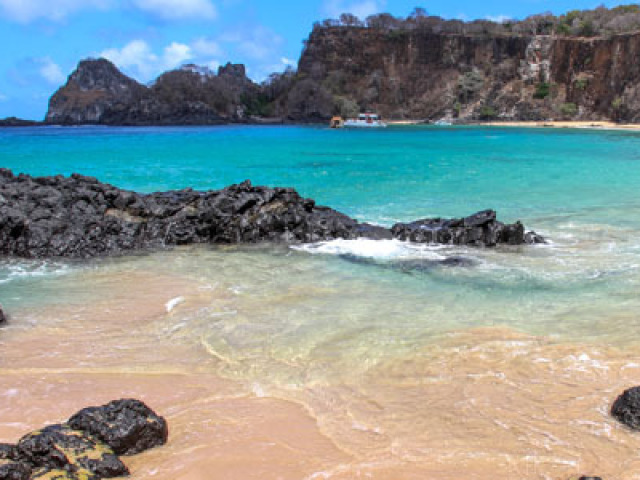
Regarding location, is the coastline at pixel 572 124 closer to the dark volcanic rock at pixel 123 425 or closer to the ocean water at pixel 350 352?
the ocean water at pixel 350 352

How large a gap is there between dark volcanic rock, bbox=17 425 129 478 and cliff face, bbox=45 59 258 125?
139117 millimetres

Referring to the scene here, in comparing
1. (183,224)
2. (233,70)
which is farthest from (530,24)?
(183,224)

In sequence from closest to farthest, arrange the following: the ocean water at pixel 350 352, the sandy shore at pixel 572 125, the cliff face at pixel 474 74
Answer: the ocean water at pixel 350 352, the sandy shore at pixel 572 125, the cliff face at pixel 474 74

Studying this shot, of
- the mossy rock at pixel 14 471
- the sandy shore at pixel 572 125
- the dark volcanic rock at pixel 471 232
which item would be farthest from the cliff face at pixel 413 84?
the mossy rock at pixel 14 471

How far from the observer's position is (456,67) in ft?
432

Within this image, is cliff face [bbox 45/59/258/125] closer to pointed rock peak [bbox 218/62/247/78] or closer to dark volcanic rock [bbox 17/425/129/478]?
pointed rock peak [bbox 218/62/247/78]

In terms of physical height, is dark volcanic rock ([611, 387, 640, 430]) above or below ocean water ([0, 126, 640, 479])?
above

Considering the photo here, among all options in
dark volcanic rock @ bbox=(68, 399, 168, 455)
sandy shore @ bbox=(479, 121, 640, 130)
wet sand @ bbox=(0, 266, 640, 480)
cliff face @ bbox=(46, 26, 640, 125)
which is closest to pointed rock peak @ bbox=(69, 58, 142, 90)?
cliff face @ bbox=(46, 26, 640, 125)

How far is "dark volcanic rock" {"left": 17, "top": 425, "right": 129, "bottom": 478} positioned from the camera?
14.0 ft

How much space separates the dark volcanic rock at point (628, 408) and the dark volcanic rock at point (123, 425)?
4040mm

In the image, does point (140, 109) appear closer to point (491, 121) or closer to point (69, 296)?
point (491, 121)

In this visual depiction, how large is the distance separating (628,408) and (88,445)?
457cm

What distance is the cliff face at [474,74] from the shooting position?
320 ft

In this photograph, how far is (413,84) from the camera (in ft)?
438
